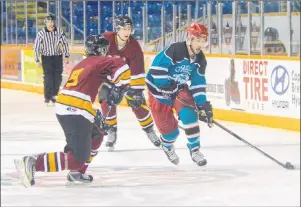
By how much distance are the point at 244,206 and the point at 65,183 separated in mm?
5574

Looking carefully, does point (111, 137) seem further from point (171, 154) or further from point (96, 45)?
point (96, 45)

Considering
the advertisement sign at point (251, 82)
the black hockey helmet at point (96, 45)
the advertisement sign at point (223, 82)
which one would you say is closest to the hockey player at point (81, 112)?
the black hockey helmet at point (96, 45)

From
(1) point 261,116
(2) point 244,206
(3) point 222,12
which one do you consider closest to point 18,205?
(2) point 244,206

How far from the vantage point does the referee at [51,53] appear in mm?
2020

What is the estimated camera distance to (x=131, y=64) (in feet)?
6.48

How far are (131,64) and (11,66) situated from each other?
2.90 feet

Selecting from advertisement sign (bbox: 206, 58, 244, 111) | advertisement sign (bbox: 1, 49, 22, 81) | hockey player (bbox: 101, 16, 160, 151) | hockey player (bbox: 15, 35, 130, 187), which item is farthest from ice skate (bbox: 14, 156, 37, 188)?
advertisement sign (bbox: 1, 49, 22, 81)

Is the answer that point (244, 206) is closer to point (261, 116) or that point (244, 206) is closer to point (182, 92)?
point (261, 116)

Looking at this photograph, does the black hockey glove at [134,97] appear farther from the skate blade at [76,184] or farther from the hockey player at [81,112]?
the skate blade at [76,184]

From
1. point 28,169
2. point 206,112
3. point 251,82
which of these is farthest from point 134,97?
point 251,82

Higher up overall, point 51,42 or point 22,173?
point 51,42

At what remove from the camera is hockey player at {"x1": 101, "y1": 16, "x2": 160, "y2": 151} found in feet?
6.35

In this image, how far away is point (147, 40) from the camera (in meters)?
2.16

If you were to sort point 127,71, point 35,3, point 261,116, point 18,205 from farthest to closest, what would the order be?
point 18,205 → point 261,116 → point 35,3 → point 127,71
